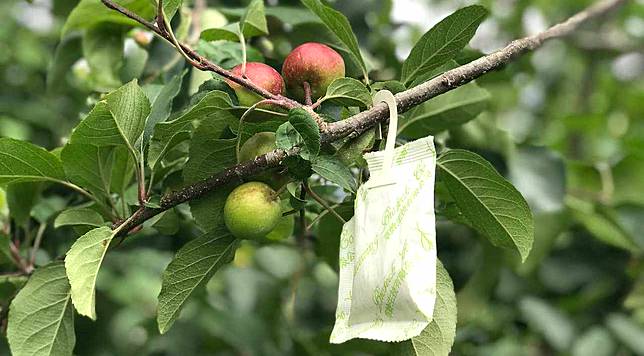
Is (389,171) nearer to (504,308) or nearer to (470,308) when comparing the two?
(470,308)

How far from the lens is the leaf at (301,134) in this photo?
0.67 meters

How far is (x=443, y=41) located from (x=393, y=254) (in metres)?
0.26

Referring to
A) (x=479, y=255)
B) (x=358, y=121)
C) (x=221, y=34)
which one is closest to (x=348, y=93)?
(x=358, y=121)

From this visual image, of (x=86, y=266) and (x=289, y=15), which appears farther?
(x=289, y=15)

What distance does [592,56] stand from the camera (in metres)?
2.21

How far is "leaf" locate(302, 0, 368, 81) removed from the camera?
2.57 feet

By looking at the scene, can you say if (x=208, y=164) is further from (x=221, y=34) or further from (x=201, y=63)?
(x=221, y=34)

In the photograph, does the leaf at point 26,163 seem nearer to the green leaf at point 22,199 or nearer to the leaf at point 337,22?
the green leaf at point 22,199

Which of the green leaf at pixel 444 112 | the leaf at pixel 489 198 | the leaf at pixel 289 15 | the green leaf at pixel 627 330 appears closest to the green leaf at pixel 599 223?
the green leaf at pixel 627 330

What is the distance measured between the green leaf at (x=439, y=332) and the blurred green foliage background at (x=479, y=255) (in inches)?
10.5

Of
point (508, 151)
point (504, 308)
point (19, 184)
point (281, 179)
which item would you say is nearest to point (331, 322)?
point (504, 308)

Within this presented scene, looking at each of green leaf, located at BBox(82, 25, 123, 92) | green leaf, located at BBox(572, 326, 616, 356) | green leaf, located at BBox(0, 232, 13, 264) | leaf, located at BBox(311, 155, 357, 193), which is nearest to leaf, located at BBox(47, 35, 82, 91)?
green leaf, located at BBox(82, 25, 123, 92)

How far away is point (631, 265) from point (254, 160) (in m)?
1.06

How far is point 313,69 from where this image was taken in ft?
2.53
